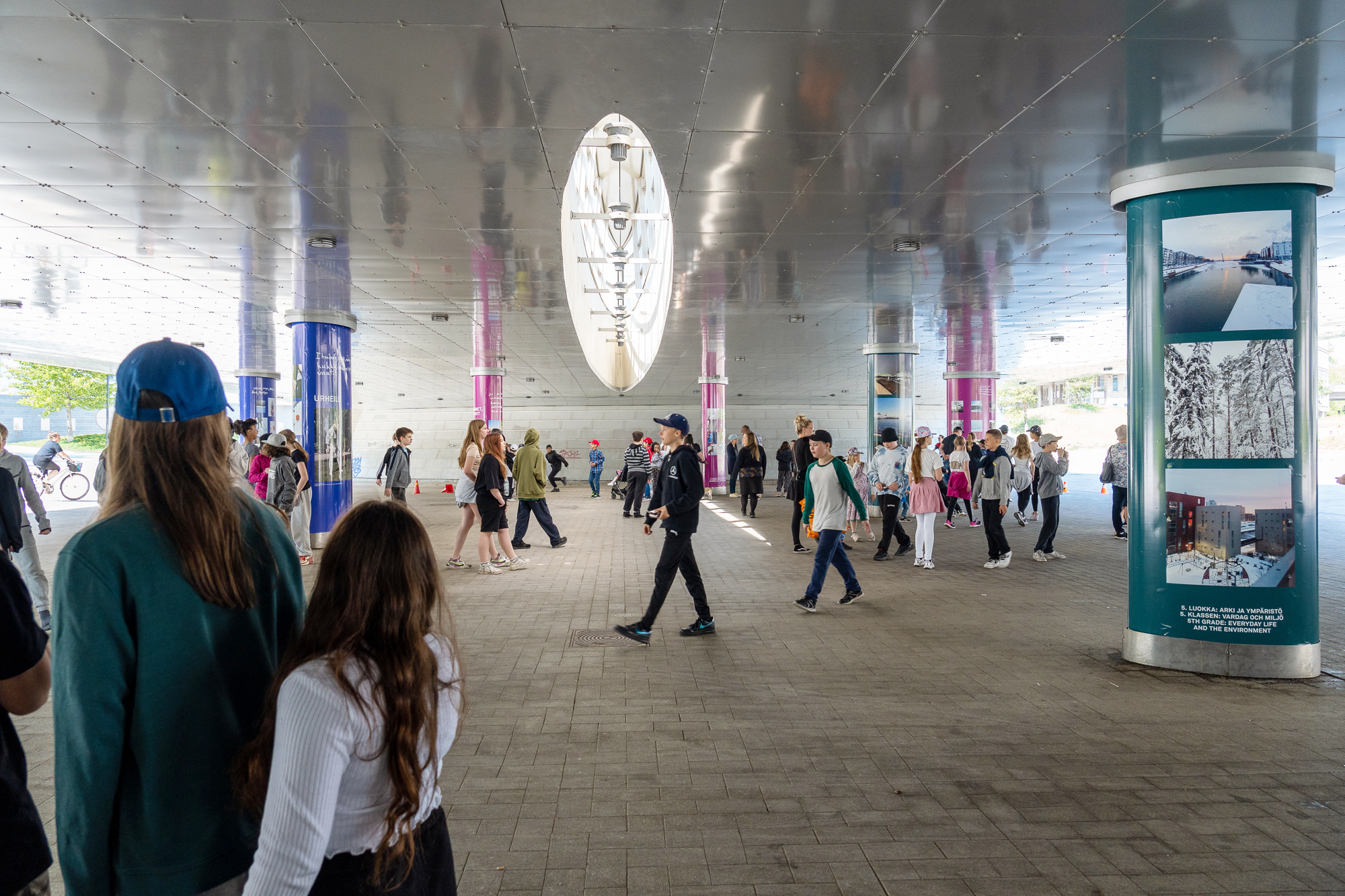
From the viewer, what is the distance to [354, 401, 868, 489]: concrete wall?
145ft

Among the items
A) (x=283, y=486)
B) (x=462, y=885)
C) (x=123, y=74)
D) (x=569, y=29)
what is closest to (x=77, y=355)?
(x=283, y=486)

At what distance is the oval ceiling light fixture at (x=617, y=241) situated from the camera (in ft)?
29.5

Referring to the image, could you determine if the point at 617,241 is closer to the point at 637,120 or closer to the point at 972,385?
the point at 637,120

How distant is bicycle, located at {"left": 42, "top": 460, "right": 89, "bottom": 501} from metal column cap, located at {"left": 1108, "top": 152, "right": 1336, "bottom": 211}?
95.7ft

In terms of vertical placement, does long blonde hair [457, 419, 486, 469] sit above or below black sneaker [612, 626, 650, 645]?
above

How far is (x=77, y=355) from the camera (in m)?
27.3

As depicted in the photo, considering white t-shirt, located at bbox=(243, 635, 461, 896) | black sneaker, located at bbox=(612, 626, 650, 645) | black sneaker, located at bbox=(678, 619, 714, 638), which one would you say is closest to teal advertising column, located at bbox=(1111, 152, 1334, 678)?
black sneaker, located at bbox=(678, 619, 714, 638)

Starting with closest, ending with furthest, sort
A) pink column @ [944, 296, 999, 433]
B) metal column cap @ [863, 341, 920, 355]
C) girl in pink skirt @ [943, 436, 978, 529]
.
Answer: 1. girl in pink skirt @ [943, 436, 978, 529]
2. metal column cap @ [863, 341, 920, 355]
3. pink column @ [944, 296, 999, 433]

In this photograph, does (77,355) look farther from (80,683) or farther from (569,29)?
(80,683)

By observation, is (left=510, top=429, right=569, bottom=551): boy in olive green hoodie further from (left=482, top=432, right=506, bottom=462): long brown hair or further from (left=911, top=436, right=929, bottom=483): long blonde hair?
(left=911, top=436, right=929, bottom=483): long blonde hair

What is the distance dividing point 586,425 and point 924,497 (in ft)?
108

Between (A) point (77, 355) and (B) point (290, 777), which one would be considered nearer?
(B) point (290, 777)

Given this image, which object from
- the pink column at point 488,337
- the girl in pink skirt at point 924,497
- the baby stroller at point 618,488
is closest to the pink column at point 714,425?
the baby stroller at point 618,488

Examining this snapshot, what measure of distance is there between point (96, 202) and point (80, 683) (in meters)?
9.93
